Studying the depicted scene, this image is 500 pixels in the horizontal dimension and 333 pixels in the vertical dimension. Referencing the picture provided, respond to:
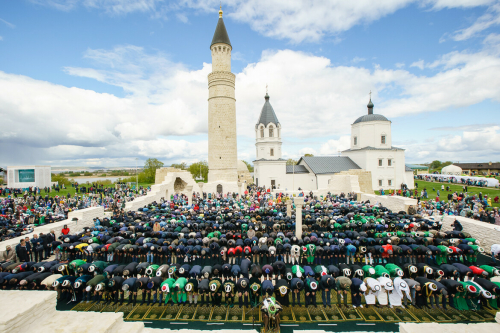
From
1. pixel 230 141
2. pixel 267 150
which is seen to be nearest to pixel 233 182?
pixel 230 141

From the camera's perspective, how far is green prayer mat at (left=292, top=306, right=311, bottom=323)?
691 cm

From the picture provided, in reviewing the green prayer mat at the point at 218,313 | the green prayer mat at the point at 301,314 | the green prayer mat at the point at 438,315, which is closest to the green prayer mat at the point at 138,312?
the green prayer mat at the point at 218,313

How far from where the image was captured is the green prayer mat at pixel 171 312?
7.09 m

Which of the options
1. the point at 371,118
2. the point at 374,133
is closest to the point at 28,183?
the point at 374,133

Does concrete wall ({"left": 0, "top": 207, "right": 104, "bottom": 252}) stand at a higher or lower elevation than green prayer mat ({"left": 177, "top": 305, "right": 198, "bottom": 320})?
higher

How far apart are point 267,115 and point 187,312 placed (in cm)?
3181

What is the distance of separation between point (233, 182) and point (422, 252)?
71.9 feet

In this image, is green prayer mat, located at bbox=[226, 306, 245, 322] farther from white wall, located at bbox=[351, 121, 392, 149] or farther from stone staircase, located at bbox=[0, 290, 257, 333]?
white wall, located at bbox=[351, 121, 392, 149]

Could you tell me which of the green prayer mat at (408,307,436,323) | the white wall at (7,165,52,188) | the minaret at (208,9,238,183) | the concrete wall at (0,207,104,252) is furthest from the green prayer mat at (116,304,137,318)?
the white wall at (7,165,52,188)

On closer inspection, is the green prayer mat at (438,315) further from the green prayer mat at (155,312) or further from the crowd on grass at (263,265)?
the green prayer mat at (155,312)

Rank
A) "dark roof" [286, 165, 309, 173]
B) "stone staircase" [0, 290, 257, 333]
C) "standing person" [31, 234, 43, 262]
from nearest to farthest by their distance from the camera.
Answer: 1. "stone staircase" [0, 290, 257, 333]
2. "standing person" [31, 234, 43, 262]
3. "dark roof" [286, 165, 309, 173]

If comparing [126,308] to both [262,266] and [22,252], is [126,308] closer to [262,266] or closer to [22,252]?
[262,266]

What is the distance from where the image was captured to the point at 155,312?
7.32m

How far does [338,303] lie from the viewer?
24.5 feet
